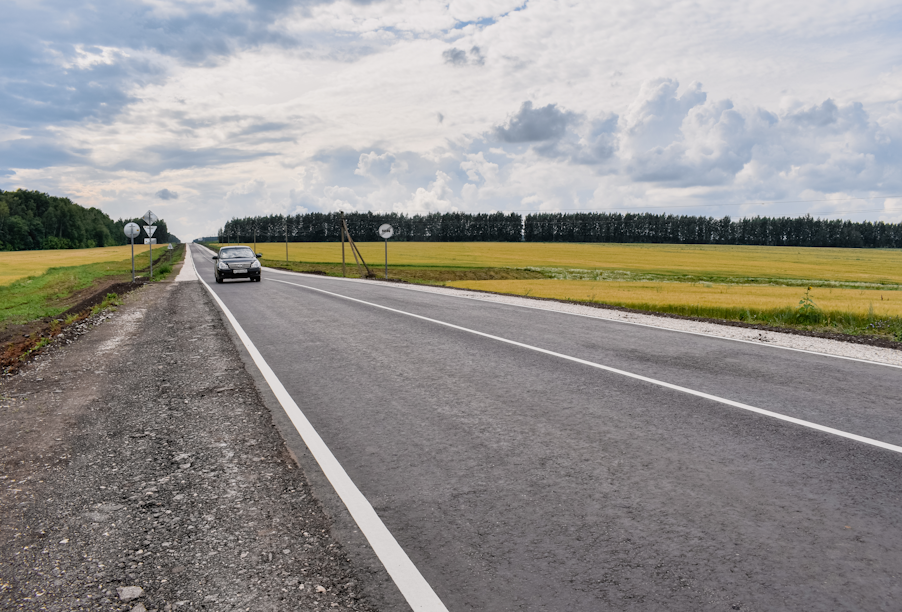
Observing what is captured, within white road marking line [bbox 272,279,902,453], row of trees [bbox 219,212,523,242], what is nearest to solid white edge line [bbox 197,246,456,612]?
white road marking line [bbox 272,279,902,453]

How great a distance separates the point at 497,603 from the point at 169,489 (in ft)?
7.84

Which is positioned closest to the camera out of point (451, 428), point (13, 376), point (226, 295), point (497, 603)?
point (497, 603)

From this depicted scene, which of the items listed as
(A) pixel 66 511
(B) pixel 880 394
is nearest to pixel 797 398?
(B) pixel 880 394

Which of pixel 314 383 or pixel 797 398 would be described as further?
pixel 314 383

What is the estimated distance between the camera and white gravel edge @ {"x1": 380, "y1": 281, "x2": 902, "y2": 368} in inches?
348

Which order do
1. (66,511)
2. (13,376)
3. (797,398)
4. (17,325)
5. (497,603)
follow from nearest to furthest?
1. (497,603)
2. (66,511)
3. (797,398)
4. (13,376)
5. (17,325)

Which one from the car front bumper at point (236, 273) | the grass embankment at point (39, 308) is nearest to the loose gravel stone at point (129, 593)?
the grass embankment at point (39, 308)

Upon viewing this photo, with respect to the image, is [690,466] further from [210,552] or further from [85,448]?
[85,448]

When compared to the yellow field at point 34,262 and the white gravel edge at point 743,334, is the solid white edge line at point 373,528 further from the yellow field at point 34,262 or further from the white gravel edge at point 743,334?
the yellow field at point 34,262

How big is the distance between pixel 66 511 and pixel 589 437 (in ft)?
12.1

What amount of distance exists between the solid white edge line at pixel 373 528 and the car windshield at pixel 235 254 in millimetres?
22501

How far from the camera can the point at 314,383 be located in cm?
680

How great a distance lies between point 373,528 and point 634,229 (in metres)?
145

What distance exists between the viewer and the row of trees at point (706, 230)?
443ft
